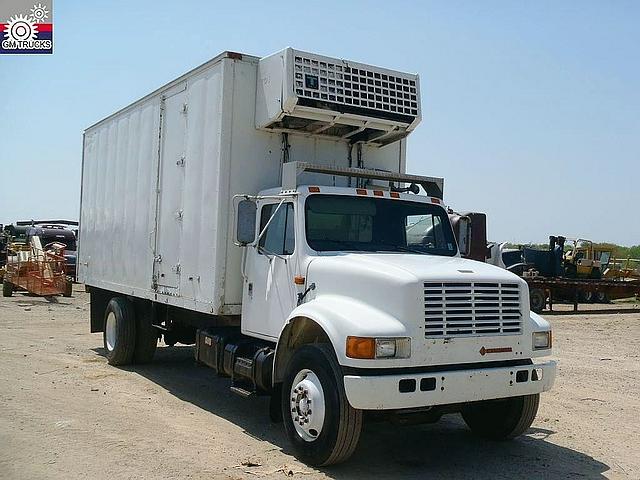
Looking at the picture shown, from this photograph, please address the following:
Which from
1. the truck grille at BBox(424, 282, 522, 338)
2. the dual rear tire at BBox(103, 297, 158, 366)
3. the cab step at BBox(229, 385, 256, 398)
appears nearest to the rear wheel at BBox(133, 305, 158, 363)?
the dual rear tire at BBox(103, 297, 158, 366)

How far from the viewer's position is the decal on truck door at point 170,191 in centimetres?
871

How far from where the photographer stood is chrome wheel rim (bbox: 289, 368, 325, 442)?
5.90 metres

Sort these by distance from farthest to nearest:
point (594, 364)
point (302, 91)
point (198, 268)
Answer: point (594, 364), point (198, 268), point (302, 91)

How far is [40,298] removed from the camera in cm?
2222

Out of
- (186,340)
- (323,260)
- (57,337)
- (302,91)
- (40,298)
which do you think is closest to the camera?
(323,260)

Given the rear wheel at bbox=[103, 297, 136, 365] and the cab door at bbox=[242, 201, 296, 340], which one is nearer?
the cab door at bbox=[242, 201, 296, 340]

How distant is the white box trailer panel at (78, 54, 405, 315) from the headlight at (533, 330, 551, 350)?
110 inches

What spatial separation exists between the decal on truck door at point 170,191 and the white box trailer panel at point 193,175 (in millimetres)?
13

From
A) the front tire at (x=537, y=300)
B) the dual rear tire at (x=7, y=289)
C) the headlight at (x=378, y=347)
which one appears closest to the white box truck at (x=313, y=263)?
the headlight at (x=378, y=347)

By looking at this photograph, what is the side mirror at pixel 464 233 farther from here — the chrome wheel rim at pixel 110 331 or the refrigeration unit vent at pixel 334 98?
the chrome wheel rim at pixel 110 331

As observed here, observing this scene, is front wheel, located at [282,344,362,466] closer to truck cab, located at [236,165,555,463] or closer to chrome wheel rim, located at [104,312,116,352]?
truck cab, located at [236,165,555,463]

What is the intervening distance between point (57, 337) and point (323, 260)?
8953 millimetres

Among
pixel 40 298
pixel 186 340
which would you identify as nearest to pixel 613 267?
pixel 40 298

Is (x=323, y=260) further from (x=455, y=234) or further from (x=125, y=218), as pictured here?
(x=125, y=218)
